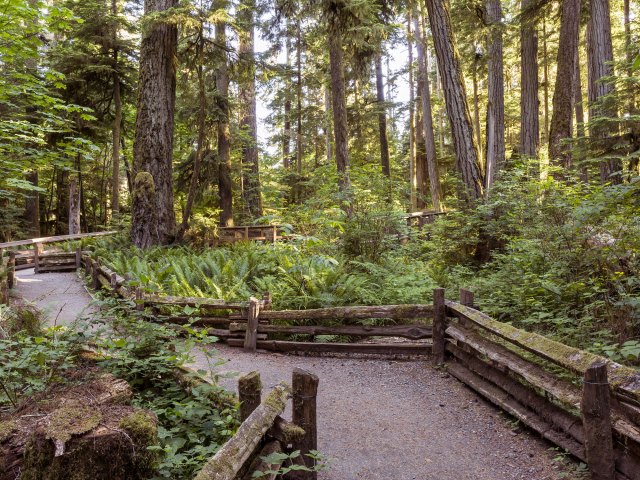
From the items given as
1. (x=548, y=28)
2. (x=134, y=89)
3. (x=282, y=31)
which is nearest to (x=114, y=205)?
(x=134, y=89)

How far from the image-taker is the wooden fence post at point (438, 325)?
20.7 ft

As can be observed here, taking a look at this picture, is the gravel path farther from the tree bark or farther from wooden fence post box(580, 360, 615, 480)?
wooden fence post box(580, 360, 615, 480)

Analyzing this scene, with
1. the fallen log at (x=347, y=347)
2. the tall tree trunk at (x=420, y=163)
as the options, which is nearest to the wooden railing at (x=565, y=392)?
the fallen log at (x=347, y=347)

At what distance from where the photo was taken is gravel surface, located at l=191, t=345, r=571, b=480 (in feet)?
13.1

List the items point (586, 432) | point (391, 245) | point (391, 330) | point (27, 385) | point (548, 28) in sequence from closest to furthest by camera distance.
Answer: point (586, 432)
point (27, 385)
point (391, 330)
point (391, 245)
point (548, 28)

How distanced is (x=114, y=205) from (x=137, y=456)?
22.7 metres

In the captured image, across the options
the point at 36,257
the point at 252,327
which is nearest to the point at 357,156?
the point at 36,257

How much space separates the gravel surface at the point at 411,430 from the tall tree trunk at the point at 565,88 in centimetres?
885

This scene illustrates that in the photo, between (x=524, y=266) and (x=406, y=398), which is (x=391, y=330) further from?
(x=524, y=266)

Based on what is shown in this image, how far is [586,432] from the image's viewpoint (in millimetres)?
3363

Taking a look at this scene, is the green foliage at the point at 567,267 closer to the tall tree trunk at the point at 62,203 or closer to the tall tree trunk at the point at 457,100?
the tall tree trunk at the point at 457,100

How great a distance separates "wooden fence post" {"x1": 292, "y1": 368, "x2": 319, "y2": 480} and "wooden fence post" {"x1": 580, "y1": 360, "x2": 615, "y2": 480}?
2128 mm

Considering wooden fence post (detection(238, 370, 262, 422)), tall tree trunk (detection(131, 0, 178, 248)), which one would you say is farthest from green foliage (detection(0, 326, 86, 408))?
tall tree trunk (detection(131, 0, 178, 248))

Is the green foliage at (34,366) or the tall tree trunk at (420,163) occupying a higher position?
the tall tree trunk at (420,163)
